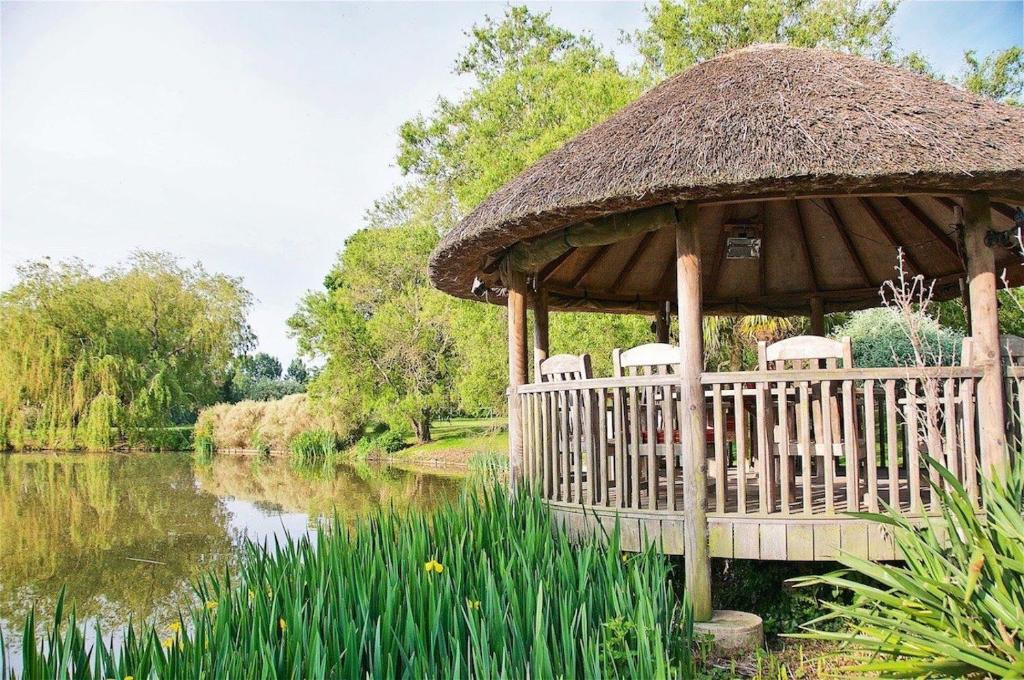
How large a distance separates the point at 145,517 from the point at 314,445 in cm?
1139

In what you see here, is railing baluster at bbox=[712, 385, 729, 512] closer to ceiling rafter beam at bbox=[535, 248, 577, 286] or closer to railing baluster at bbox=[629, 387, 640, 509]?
railing baluster at bbox=[629, 387, 640, 509]

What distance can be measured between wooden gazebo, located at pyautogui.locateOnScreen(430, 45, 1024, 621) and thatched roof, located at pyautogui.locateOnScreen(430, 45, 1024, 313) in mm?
16

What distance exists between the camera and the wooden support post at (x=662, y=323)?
908 centimetres

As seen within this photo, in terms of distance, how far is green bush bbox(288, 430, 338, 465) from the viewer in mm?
24234

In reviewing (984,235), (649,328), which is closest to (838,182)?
(984,235)

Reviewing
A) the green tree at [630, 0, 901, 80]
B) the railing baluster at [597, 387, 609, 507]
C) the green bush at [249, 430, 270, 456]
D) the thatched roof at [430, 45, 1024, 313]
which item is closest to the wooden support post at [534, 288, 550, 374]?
the thatched roof at [430, 45, 1024, 313]

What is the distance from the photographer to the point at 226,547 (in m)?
10.5

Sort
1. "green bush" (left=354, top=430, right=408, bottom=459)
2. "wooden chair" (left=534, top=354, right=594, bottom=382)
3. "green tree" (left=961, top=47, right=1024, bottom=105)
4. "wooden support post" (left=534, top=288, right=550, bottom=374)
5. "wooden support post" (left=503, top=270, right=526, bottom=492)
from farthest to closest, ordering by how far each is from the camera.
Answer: "green bush" (left=354, top=430, right=408, bottom=459), "green tree" (left=961, top=47, right=1024, bottom=105), "wooden support post" (left=534, top=288, right=550, bottom=374), "wooden support post" (left=503, top=270, right=526, bottom=492), "wooden chair" (left=534, top=354, right=594, bottom=382)

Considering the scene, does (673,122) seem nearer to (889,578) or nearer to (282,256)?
(889,578)

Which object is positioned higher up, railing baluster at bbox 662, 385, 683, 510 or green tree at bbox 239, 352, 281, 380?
green tree at bbox 239, 352, 281, 380

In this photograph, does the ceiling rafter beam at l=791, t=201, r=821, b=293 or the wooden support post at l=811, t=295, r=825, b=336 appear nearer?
the ceiling rafter beam at l=791, t=201, r=821, b=293

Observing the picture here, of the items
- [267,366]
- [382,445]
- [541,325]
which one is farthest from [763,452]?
[267,366]

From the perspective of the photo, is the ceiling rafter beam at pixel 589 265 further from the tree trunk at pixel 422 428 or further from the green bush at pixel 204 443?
the green bush at pixel 204 443

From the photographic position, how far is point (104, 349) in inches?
957
